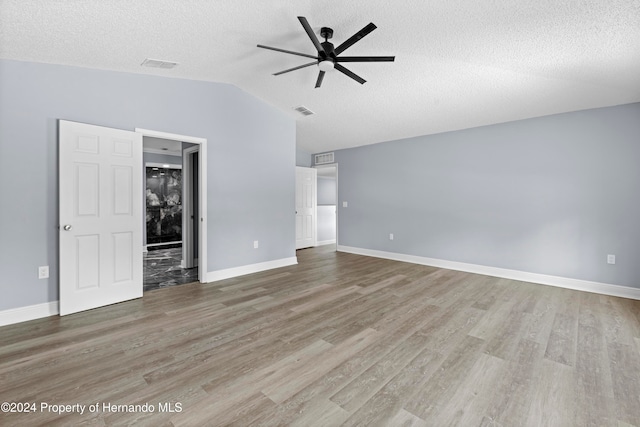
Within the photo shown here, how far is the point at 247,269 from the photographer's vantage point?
4559mm

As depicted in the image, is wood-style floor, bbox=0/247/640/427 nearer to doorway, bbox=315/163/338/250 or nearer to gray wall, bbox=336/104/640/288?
gray wall, bbox=336/104/640/288

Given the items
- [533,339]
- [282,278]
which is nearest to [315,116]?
[282,278]

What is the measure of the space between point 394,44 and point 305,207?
454 centimetres

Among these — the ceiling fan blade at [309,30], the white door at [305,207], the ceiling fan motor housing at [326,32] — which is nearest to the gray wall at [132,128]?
the white door at [305,207]

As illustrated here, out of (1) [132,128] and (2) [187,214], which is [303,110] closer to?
(1) [132,128]

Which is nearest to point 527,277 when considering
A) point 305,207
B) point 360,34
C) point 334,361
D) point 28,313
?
point 334,361

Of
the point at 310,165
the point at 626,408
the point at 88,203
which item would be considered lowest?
the point at 626,408

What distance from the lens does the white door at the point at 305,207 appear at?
6844mm

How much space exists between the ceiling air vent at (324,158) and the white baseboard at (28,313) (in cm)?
557

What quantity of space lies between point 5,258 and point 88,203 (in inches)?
32.5

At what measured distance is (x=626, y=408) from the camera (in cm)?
161

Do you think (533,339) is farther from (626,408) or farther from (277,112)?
(277,112)

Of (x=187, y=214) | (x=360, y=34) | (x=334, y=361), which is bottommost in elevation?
(x=334, y=361)

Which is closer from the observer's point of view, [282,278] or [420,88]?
[420,88]
